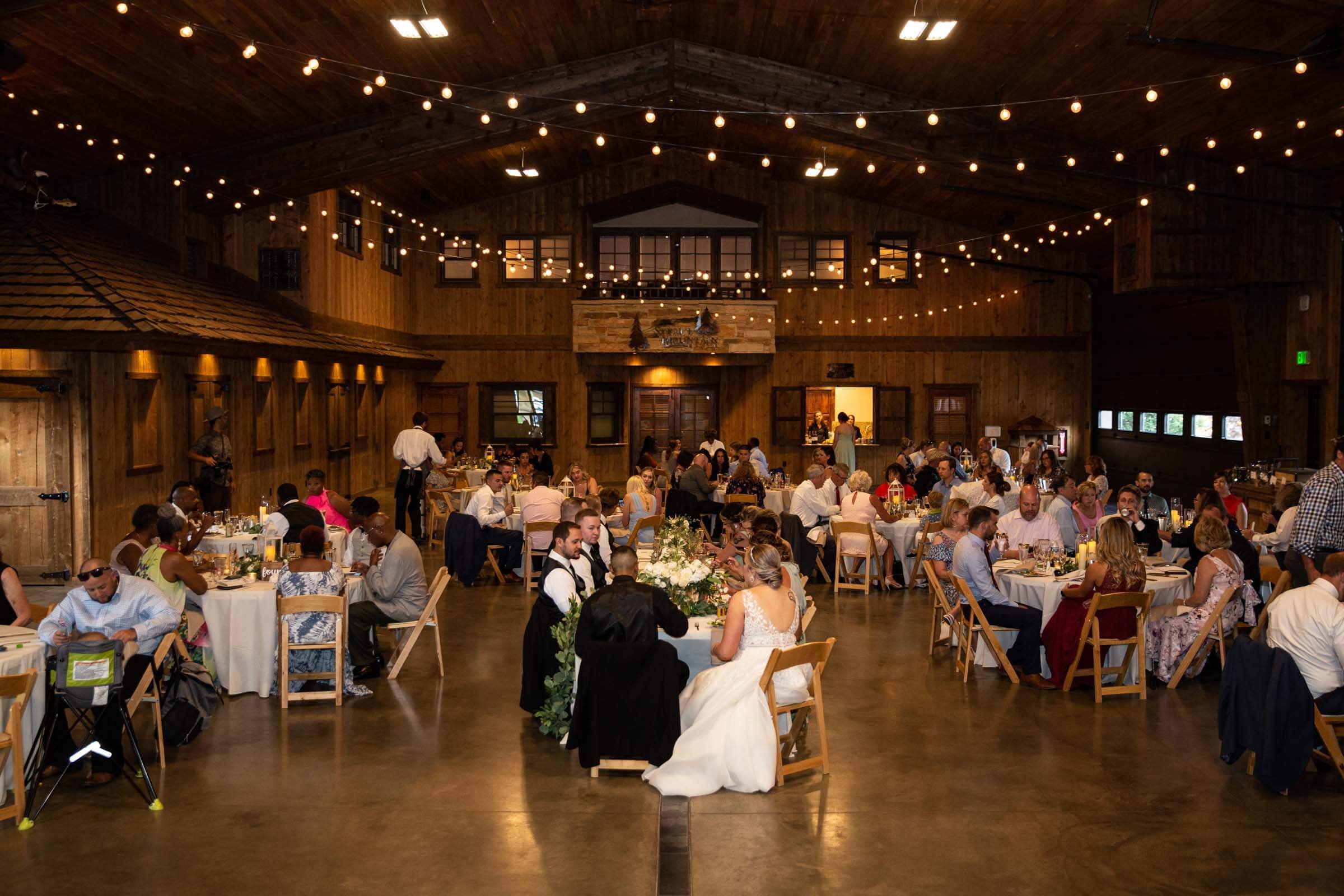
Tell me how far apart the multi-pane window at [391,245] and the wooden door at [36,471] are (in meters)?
9.91

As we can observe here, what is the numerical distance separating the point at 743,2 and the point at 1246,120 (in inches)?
212

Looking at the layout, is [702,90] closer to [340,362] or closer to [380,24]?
[380,24]

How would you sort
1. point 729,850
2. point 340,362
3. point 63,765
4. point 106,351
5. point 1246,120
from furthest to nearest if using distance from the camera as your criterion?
point 340,362
point 1246,120
point 106,351
point 63,765
point 729,850

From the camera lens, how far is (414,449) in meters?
14.8

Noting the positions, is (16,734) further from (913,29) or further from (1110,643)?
(913,29)

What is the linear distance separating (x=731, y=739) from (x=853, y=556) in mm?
5780

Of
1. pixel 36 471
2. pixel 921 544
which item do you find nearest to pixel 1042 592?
pixel 921 544

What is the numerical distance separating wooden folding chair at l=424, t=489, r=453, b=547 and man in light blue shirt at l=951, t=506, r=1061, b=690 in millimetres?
7576

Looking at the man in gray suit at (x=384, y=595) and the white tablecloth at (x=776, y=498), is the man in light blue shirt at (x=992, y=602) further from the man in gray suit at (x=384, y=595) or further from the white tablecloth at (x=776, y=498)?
the white tablecloth at (x=776, y=498)

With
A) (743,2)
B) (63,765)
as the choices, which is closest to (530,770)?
(63,765)

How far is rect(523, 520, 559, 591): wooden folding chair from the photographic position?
1109cm

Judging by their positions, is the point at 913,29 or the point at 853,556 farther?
the point at 853,556

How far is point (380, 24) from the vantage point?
1176 centimetres

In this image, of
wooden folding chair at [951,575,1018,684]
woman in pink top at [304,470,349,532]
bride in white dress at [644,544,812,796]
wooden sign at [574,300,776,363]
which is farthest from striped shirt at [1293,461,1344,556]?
wooden sign at [574,300,776,363]
